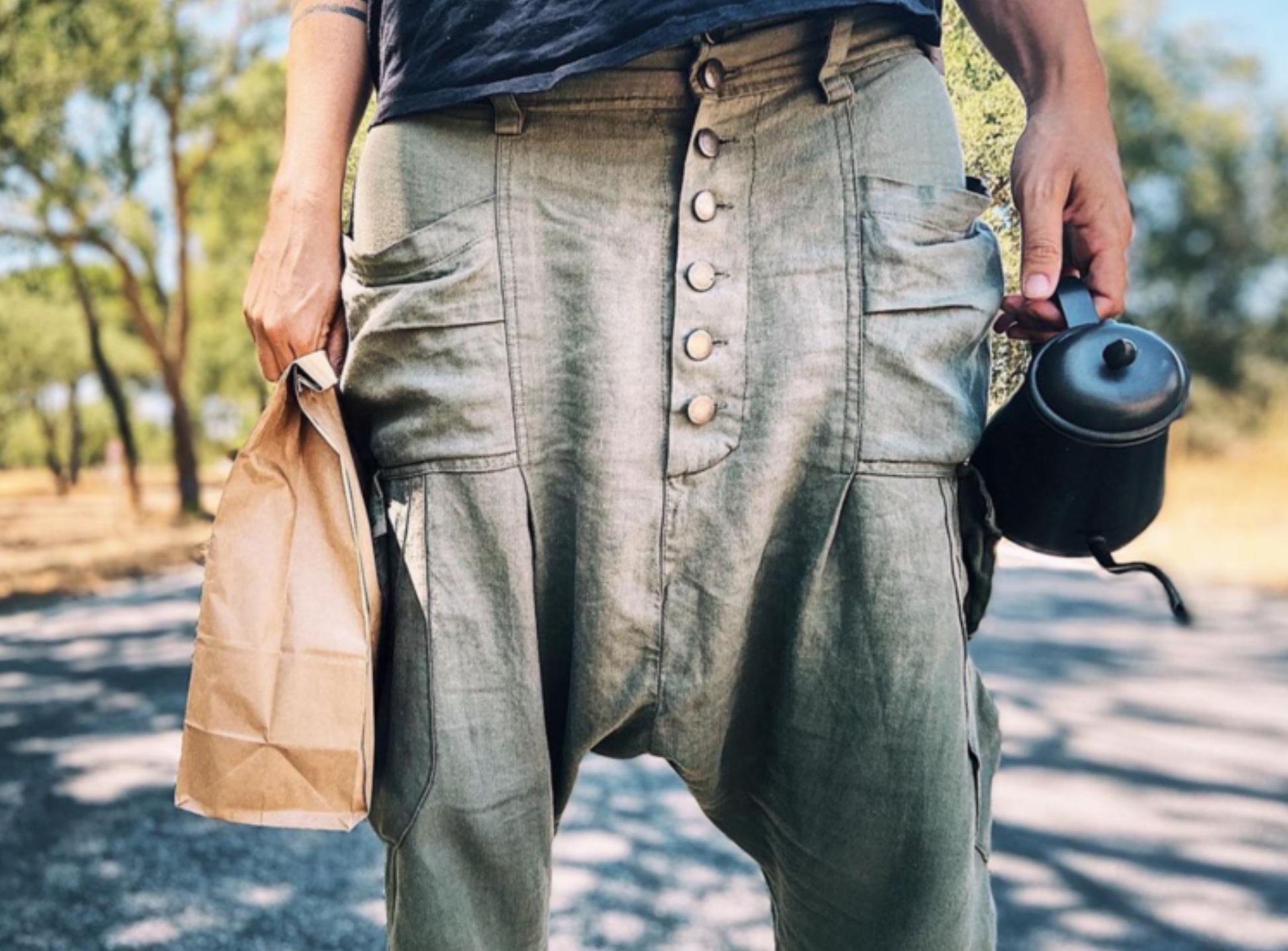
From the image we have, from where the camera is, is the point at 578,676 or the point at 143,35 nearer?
the point at 578,676

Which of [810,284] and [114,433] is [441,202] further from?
[114,433]

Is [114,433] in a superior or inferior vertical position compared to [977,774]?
inferior

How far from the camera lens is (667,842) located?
2840mm

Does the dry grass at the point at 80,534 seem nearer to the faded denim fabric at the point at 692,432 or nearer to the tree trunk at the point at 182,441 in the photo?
the tree trunk at the point at 182,441

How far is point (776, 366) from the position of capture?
0.88m

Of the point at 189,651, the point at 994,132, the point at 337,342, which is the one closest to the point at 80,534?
the point at 189,651

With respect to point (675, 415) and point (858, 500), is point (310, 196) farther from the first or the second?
point (858, 500)

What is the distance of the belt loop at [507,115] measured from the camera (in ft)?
2.91

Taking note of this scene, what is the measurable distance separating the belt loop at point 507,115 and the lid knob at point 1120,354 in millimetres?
502

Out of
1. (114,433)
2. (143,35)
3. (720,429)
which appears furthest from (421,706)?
(114,433)

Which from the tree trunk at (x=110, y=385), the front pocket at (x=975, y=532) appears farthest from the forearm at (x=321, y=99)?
the tree trunk at (x=110, y=385)

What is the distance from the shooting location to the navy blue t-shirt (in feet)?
2.75

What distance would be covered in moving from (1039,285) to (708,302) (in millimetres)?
297

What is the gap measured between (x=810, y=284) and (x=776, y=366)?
2.7 inches
